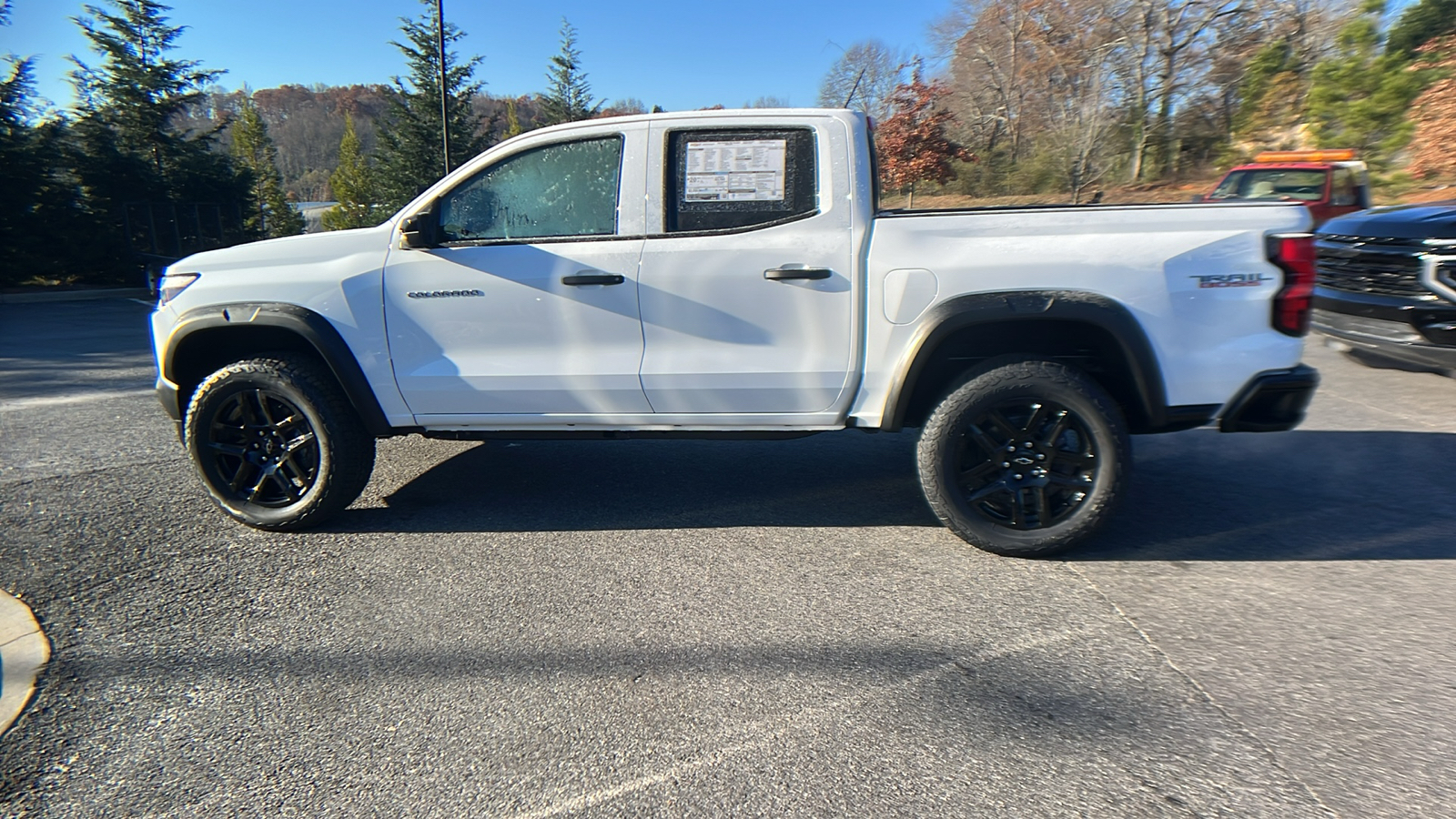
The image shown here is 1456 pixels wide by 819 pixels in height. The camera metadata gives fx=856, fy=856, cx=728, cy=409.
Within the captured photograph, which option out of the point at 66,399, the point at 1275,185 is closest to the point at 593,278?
the point at 66,399

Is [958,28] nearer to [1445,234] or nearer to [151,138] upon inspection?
[151,138]

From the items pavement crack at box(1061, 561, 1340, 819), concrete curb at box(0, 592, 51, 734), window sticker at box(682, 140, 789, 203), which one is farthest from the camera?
window sticker at box(682, 140, 789, 203)

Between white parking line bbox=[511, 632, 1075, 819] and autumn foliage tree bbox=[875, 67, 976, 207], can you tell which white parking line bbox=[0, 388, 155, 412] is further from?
autumn foliage tree bbox=[875, 67, 976, 207]

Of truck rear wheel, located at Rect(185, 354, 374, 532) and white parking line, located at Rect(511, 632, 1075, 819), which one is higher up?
truck rear wheel, located at Rect(185, 354, 374, 532)

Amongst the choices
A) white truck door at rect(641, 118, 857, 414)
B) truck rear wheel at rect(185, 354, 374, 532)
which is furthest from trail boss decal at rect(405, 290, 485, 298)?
white truck door at rect(641, 118, 857, 414)

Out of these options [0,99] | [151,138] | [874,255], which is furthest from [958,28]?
[874,255]

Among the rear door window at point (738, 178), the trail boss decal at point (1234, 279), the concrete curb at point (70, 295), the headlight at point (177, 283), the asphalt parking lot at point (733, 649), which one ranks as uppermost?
the rear door window at point (738, 178)

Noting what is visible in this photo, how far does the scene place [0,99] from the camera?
1706 cm

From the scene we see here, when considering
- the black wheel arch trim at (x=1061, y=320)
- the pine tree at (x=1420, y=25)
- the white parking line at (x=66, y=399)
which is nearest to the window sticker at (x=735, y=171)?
the black wheel arch trim at (x=1061, y=320)

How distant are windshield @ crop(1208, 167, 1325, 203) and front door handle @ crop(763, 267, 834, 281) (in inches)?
386

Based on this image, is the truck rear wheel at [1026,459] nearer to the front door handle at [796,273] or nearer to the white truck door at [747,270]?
the white truck door at [747,270]

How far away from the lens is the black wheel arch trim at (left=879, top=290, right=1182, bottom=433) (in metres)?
3.50

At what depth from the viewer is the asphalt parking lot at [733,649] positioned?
2369 millimetres

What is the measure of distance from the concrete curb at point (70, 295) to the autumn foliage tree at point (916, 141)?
19.0m
